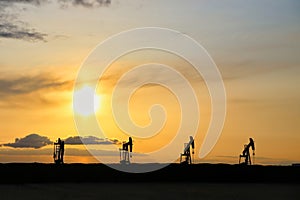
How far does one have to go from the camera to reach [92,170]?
1668 inches

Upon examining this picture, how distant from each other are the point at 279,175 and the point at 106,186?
15.0m

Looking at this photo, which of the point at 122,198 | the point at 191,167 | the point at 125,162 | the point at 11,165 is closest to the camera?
the point at 122,198

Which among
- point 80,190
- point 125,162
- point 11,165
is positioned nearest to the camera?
point 80,190

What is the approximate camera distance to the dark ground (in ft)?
111

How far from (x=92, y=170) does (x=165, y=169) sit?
18.5 ft

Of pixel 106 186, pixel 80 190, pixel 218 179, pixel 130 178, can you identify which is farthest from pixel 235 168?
pixel 80 190

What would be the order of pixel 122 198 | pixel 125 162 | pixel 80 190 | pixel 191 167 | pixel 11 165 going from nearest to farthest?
1. pixel 122 198
2. pixel 80 190
3. pixel 11 165
4. pixel 191 167
5. pixel 125 162

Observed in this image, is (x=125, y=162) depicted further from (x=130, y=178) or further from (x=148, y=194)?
(x=148, y=194)

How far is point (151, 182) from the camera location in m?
42.3

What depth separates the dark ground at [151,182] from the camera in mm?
33812

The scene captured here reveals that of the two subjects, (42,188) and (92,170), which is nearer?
(42,188)

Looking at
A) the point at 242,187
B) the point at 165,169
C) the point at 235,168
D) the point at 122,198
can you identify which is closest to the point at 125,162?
the point at 165,169

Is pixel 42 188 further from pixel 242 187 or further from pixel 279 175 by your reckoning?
pixel 279 175

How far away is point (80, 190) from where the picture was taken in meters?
35.3
